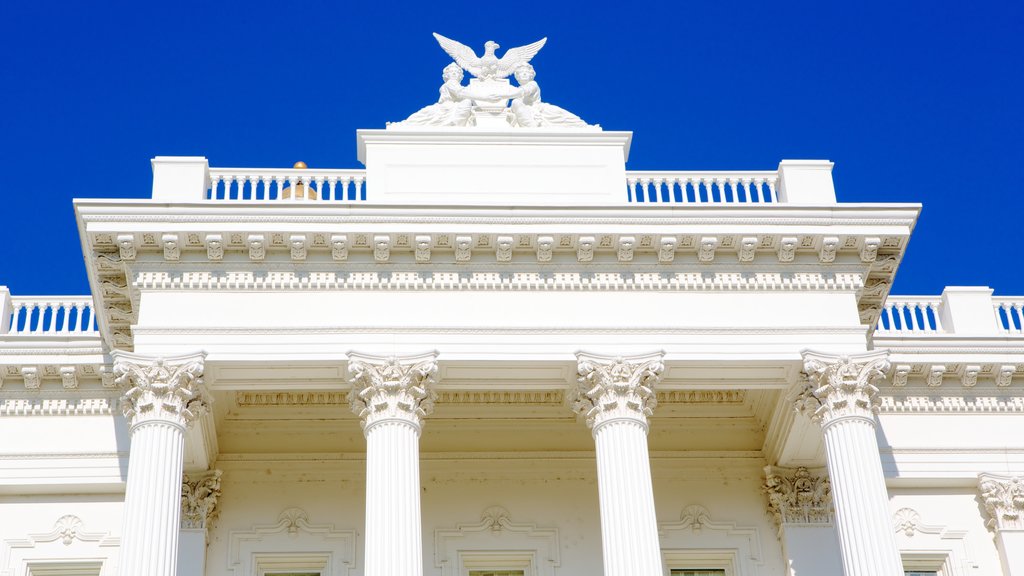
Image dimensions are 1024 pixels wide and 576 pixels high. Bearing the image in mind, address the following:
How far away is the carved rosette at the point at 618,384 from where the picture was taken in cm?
2580

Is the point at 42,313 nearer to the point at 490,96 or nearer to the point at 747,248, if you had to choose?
the point at 490,96

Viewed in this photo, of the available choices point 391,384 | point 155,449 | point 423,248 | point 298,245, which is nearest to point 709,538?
point 391,384

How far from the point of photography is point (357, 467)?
29.5 metres

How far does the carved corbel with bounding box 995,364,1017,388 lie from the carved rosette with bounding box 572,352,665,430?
7.64 meters

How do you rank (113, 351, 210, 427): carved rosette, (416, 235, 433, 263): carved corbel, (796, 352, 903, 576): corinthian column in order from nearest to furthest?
1. (796, 352, 903, 576): corinthian column
2. (113, 351, 210, 427): carved rosette
3. (416, 235, 433, 263): carved corbel

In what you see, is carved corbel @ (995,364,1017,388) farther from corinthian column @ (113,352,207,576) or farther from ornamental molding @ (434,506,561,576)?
corinthian column @ (113,352,207,576)

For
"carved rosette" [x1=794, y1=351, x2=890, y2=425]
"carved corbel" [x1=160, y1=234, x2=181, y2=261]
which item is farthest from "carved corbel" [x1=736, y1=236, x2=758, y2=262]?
"carved corbel" [x1=160, y1=234, x2=181, y2=261]

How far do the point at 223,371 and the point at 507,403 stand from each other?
19.7ft

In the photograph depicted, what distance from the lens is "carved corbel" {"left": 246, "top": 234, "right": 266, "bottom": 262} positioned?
26156 mm

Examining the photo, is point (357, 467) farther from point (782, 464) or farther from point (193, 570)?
point (782, 464)

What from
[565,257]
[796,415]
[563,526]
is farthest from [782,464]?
[565,257]

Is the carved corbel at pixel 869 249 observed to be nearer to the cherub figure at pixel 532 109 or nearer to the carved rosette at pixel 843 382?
the carved rosette at pixel 843 382

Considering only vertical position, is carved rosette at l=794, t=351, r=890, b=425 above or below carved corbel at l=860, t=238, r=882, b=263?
below

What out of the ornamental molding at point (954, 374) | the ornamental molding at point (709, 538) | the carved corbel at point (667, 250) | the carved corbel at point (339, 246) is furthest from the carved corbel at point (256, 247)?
the ornamental molding at point (954, 374)
